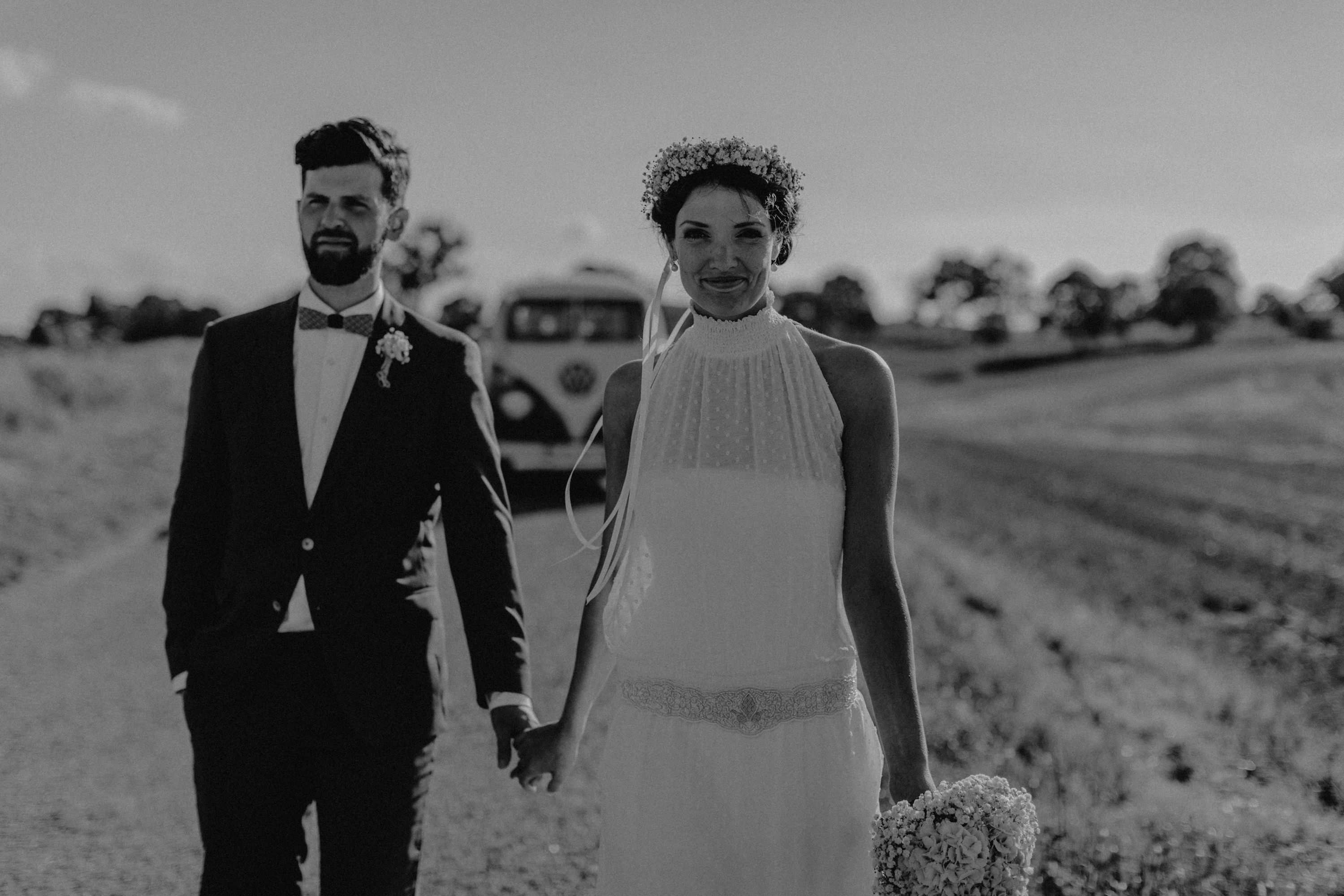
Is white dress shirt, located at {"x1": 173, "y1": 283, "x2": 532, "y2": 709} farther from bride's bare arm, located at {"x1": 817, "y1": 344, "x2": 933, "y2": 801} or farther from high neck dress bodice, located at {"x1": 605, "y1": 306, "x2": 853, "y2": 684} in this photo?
bride's bare arm, located at {"x1": 817, "y1": 344, "x2": 933, "y2": 801}

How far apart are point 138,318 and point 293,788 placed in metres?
90.6

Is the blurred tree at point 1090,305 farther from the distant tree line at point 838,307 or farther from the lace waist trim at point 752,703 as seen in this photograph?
the lace waist trim at point 752,703

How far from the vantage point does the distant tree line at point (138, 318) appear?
74.8m

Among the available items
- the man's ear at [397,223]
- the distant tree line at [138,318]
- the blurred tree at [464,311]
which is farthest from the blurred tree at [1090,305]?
the man's ear at [397,223]

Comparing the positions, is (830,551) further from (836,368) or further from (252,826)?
(252,826)

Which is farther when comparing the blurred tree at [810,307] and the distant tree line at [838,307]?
the distant tree line at [838,307]

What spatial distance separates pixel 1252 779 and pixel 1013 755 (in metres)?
1.59

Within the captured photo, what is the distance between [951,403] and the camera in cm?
5869

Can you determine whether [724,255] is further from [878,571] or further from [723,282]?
[878,571]

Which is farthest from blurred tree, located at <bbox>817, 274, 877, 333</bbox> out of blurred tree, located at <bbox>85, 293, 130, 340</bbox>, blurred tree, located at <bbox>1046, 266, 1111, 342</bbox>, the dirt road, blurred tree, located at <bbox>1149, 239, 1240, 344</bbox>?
the dirt road

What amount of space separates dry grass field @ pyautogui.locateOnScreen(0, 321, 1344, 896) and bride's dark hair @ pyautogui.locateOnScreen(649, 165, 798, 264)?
132 centimetres

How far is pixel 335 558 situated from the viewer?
2.87 metres

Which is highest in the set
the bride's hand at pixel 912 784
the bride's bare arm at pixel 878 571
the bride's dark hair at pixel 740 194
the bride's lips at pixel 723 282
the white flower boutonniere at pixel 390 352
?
the bride's dark hair at pixel 740 194

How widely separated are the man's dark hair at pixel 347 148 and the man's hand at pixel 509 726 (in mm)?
1351
